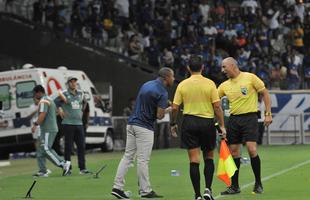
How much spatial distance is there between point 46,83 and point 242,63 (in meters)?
11.5

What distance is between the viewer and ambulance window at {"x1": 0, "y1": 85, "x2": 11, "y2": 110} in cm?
2900

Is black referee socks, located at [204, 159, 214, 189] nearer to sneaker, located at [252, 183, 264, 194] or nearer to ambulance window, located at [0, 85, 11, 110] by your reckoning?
sneaker, located at [252, 183, 264, 194]

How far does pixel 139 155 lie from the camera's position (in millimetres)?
15430

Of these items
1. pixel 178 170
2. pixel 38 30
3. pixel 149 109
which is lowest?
pixel 178 170

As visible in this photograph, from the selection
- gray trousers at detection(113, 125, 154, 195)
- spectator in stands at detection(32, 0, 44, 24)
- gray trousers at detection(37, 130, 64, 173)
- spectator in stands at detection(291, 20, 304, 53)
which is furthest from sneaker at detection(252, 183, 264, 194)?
spectator in stands at detection(291, 20, 304, 53)

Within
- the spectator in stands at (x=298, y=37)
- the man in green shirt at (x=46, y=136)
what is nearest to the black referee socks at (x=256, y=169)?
the man in green shirt at (x=46, y=136)

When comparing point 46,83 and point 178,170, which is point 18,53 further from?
point 178,170

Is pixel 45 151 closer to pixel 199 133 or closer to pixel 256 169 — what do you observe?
pixel 256 169

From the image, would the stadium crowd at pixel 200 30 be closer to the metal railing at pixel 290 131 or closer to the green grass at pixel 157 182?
the metal railing at pixel 290 131

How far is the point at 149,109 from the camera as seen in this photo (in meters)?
15.6

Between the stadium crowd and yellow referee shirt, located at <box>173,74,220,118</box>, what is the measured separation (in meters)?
22.4

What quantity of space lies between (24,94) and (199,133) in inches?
599

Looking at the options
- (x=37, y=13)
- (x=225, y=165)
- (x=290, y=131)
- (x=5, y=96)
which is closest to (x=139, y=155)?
(x=225, y=165)

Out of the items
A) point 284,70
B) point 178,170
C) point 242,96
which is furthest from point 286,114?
point 242,96
